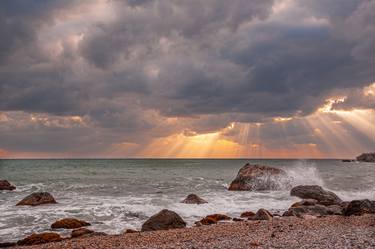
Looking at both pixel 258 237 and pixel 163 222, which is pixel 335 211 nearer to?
pixel 258 237

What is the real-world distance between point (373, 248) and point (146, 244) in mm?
8127

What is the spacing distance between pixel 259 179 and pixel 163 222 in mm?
22622

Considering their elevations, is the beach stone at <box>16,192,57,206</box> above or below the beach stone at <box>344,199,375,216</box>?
below

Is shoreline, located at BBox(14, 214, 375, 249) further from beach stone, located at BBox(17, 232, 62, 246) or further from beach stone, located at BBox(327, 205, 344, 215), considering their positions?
beach stone, located at BBox(327, 205, 344, 215)

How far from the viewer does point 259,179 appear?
4034 cm

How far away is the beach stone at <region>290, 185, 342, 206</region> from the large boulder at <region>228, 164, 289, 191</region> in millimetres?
6047

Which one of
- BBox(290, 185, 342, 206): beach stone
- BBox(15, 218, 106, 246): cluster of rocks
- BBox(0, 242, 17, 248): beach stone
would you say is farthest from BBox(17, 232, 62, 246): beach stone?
BBox(290, 185, 342, 206): beach stone

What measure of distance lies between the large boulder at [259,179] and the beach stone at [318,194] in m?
6.05

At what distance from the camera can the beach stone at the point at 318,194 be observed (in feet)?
99.7

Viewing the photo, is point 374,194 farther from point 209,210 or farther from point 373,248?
point 373,248

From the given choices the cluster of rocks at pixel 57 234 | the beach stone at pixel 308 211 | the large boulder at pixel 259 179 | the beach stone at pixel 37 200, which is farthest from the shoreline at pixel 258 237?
the large boulder at pixel 259 179

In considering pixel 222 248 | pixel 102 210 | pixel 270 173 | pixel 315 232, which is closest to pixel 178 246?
pixel 222 248

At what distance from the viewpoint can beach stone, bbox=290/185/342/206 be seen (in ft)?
99.7

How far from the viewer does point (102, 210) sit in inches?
1025
